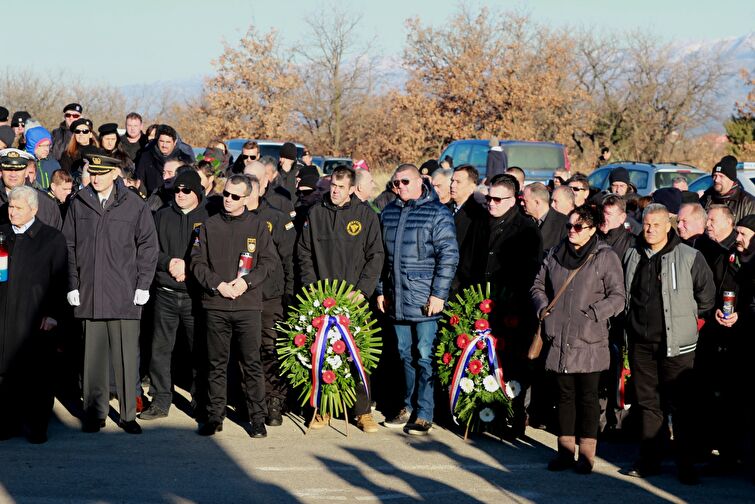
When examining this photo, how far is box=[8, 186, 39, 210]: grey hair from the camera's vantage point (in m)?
8.70

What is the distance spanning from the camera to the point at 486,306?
904cm

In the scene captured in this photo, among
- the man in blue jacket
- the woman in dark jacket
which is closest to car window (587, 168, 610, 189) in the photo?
the man in blue jacket

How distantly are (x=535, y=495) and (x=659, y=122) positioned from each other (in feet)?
137

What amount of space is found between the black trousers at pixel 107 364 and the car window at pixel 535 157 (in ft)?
48.3

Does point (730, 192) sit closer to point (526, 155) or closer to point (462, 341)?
point (462, 341)

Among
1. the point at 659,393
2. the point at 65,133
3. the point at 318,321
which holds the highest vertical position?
the point at 65,133

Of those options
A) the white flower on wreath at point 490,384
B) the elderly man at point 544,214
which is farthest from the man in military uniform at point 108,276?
the elderly man at point 544,214

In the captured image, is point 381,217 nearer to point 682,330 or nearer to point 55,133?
point 682,330

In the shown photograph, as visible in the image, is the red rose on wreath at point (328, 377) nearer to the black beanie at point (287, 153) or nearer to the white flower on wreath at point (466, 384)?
the white flower on wreath at point (466, 384)

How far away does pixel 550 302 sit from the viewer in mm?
8148

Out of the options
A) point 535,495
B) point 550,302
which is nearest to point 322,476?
point 535,495

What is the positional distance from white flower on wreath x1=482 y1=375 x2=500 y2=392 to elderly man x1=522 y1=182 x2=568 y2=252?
4.78ft

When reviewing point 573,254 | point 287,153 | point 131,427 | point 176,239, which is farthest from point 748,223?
point 287,153

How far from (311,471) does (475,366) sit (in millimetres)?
1854
